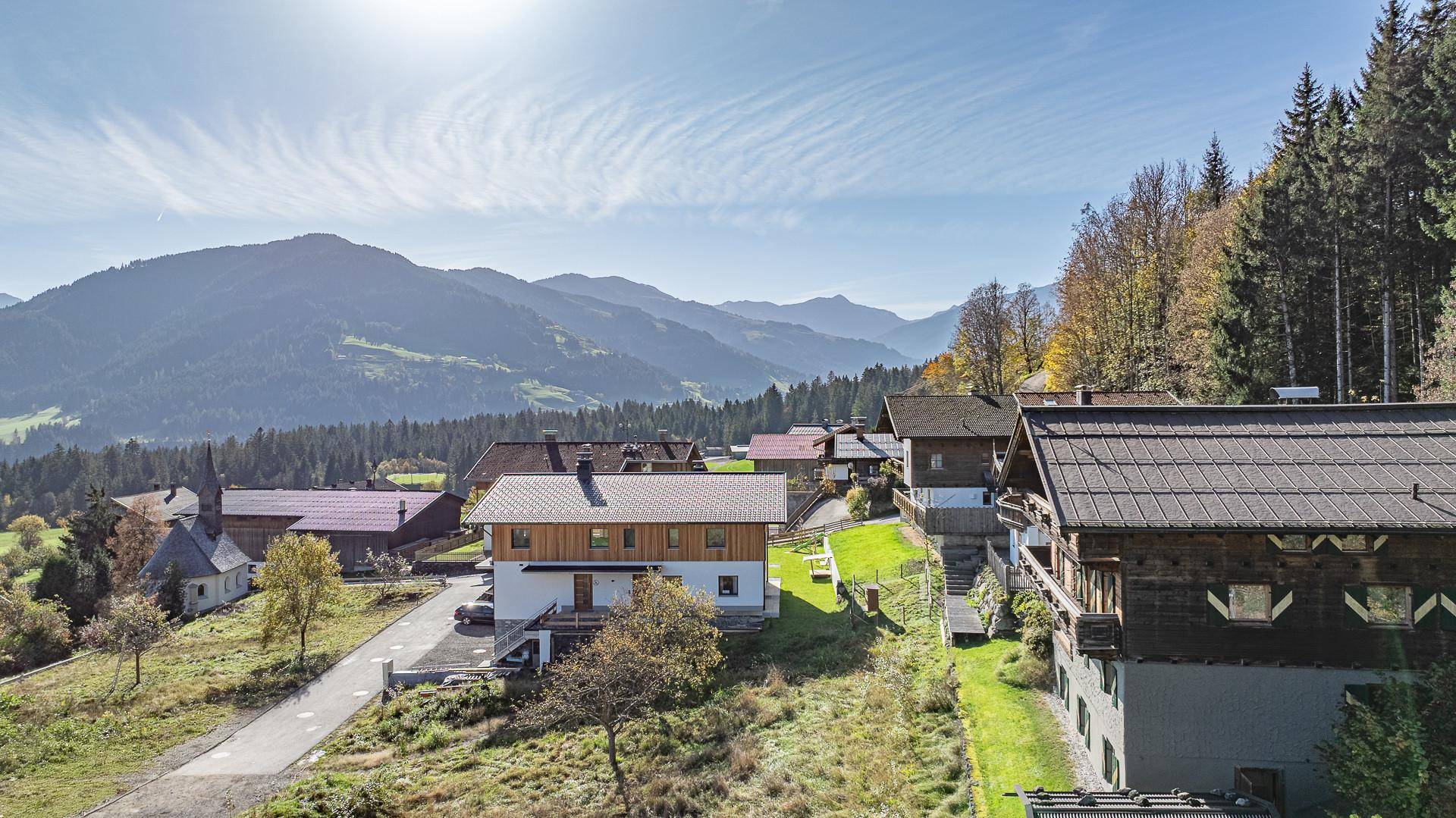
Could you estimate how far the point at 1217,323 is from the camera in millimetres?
39969

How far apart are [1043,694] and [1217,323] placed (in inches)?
1087

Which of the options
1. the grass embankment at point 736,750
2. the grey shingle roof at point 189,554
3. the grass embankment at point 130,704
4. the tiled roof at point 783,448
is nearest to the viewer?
the grass embankment at point 736,750

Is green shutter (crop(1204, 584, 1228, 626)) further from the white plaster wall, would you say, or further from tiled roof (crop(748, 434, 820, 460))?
tiled roof (crop(748, 434, 820, 460))

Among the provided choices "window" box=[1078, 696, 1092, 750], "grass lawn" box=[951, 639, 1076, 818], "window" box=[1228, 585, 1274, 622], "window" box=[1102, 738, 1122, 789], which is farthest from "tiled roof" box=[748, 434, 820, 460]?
"window" box=[1228, 585, 1274, 622]

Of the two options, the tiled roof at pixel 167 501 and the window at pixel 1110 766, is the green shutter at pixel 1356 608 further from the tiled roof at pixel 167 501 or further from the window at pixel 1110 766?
the tiled roof at pixel 167 501

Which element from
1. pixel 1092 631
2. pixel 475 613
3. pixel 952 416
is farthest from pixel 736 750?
pixel 952 416

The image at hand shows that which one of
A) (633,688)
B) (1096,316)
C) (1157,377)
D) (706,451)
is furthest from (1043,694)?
(706,451)

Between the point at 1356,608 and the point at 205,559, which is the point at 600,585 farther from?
the point at 205,559

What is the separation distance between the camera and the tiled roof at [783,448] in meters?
75.1

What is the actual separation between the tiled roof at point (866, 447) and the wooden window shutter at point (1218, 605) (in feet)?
153

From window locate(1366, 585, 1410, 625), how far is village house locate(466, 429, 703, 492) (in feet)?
177

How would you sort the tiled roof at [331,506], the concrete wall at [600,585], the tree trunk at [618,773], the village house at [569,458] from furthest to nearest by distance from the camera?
1. the tiled roof at [331,506]
2. the village house at [569,458]
3. the concrete wall at [600,585]
4. the tree trunk at [618,773]

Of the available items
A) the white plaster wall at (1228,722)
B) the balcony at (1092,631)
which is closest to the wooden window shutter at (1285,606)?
the white plaster wall at (1228,722)

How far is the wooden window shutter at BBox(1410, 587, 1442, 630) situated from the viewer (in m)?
15.1
